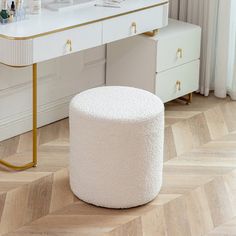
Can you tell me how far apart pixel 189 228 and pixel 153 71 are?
1.26 metres

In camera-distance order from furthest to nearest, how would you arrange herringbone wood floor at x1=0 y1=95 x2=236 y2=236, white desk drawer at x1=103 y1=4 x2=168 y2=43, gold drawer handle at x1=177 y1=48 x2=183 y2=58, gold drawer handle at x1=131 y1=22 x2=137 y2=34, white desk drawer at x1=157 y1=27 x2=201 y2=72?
gold drawer handle at x1=177 y1=48 x2=183 y2=58 < white desk drawer at x1=157 y1=27 x2=201 y2=72 < gold drawer handle at x1=131 y1=22 x2=137 y2=34 < white desk drawer at x1=103 y1=4 x2=168 y2=43 < herringbone wood floor at x1=0 y1=95 x2=236 y2=236

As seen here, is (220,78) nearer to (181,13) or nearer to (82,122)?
(181,13)

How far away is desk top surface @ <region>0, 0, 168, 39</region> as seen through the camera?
12.1ft

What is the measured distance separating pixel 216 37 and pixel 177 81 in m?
0.45

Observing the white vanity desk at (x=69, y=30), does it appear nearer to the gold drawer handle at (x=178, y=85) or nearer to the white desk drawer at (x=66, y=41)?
the white desk drawer at (x=66, y=41)

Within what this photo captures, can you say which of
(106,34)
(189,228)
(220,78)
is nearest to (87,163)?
(189,228)

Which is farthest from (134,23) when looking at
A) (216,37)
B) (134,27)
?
(216,37)

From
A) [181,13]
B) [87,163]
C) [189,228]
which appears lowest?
[189,228]

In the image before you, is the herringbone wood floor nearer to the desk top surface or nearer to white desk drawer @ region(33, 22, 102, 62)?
white desk drawer @ region(33, 22, 102, 62)

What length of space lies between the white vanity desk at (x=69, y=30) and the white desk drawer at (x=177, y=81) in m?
0.33

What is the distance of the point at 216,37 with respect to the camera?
4902mm

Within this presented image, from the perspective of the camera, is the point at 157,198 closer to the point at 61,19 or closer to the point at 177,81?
the point at 61,19

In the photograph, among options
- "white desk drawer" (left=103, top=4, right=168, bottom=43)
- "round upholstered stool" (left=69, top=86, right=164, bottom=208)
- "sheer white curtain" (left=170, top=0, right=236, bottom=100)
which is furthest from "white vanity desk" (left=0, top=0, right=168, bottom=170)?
"sheer white curtain" (left=170, top=0, right=236, bottom=100)

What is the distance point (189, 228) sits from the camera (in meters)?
3.49
